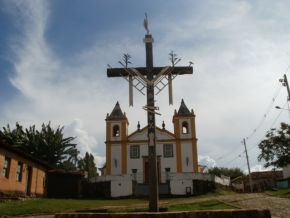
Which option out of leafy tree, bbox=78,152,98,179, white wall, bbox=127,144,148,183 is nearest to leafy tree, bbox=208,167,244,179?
leafy tree, bbox=78,152,98,179

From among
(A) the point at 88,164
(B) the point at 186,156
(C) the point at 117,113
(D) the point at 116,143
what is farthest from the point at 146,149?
(A) the point at 88,164

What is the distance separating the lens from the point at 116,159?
4009 centimetres

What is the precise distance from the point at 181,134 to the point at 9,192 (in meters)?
23.2

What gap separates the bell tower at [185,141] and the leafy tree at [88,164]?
17438 mm

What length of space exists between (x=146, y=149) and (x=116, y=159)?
3.70 metres

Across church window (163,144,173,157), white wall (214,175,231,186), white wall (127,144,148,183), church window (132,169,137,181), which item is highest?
church window (163,144,173,157)

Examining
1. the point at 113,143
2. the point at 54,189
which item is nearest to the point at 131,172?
the point at 113,143

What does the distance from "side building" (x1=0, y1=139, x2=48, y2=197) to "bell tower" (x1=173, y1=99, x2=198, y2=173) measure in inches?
640

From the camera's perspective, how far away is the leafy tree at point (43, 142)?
35.2 m

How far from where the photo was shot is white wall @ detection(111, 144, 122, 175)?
3969cm

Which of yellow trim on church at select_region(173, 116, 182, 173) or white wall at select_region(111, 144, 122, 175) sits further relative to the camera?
white wall at select_region(111, 144, 122, 175)

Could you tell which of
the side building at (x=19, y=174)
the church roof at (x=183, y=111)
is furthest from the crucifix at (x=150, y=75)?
the church roof at (x=183, y=111)

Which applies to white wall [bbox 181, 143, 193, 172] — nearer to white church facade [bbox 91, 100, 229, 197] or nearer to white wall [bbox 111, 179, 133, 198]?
white church facade [bbox 91, 100, 229, 197]

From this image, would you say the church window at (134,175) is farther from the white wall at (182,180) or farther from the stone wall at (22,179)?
the stone wall at (22,179)
